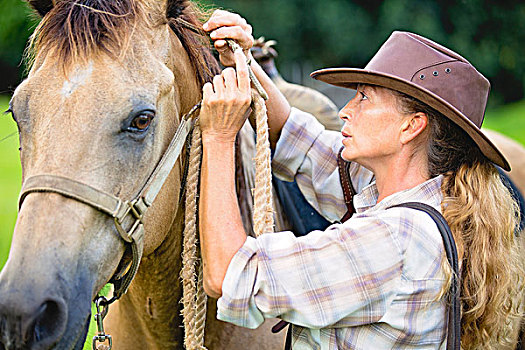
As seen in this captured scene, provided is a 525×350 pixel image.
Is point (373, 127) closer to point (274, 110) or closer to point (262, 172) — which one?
point (262, 172)

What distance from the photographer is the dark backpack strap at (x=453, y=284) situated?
159 centimetres

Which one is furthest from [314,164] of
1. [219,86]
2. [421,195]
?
[219,86]

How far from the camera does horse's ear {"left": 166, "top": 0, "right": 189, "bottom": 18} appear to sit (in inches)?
70.9

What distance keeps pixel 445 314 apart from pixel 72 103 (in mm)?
1202

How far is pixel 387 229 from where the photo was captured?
5.11ft

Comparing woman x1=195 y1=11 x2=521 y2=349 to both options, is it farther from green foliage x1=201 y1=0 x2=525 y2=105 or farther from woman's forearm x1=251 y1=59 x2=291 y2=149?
green foliage x1=201 y1=0 x2=525 y2=105

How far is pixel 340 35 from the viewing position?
51.9 feet

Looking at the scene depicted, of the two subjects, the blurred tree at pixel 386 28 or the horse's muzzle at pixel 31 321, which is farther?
the blurred tree at pixel 386 28

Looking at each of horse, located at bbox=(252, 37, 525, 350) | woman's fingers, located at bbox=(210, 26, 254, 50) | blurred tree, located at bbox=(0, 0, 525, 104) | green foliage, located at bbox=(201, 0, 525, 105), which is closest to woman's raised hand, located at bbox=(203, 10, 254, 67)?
woman's fingers, located at bbox=(210, 26, 254, 50)

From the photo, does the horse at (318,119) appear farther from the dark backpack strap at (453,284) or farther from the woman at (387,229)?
the dark backpack strap at (453,284)

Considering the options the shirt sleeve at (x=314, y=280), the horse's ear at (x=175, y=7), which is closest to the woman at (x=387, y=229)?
the shirt sleeve at (x=314, y=280)

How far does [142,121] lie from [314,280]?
0.65 meters

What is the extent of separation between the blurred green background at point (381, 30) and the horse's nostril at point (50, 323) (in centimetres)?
1358

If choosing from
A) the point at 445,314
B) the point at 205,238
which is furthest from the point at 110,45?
the point at 445,314
